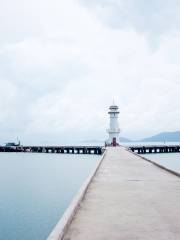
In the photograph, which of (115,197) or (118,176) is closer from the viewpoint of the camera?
(115,197)

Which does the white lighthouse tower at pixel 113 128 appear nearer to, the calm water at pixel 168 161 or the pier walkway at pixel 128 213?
the calm water at pixel 168 161

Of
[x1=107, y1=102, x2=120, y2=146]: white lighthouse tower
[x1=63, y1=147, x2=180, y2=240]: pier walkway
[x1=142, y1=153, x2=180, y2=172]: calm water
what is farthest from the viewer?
[x1=107, y1=102, x2=120, y2=146]: white lighthouse tower

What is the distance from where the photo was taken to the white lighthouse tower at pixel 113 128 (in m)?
58.1

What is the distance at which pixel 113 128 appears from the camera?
58.5 m

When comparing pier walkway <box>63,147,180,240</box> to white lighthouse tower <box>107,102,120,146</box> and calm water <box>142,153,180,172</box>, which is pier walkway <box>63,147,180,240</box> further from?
white lighthouse tower <box>107,102,120,146</box>

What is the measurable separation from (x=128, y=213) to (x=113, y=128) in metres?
51.0

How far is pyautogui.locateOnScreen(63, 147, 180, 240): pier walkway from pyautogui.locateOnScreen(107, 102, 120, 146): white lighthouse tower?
45991mm

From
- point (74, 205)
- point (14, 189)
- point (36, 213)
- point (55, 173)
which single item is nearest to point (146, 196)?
point (74, 205)

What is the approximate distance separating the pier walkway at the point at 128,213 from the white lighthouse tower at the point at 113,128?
46.0 m

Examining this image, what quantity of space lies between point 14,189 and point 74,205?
68.2 feet

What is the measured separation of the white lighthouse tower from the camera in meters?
58.1

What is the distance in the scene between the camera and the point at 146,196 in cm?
973

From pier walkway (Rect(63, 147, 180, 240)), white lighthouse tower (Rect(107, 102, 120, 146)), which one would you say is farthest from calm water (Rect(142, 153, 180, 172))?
pier walkway (Rect(63, 147, 180, 240))

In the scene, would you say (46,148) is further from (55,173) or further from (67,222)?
(67,222)
